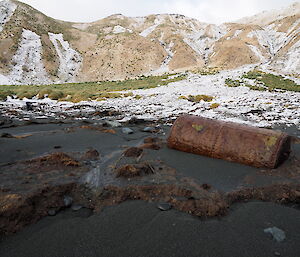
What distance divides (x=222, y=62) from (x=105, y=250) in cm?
6273

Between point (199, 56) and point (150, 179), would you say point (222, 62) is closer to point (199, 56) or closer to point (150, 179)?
point (199, 56)

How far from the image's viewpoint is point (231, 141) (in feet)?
12.6

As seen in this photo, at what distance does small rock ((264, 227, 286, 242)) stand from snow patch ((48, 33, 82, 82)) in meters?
56.3

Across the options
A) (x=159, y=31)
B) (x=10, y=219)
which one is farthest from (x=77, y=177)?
(x=159, y=31)

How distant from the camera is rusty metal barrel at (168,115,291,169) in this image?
3.50m

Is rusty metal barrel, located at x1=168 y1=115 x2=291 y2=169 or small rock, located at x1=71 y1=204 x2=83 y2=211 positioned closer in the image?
small rock, located at x1=71 y1=204 x2=83 y2=211

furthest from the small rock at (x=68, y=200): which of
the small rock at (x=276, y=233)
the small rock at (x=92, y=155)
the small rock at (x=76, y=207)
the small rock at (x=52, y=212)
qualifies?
the small rock at (x=276, y=233)

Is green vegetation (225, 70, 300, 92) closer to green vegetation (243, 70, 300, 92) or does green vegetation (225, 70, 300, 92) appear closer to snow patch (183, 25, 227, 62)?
green vegetation (243, 70, 300, 92)

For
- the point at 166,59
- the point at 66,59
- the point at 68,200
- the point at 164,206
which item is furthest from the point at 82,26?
the point at 164,206

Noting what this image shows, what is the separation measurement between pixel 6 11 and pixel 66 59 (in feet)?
84.6

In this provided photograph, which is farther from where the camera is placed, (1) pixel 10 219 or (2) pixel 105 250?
(1) pixel 10 219

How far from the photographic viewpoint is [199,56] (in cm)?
6856

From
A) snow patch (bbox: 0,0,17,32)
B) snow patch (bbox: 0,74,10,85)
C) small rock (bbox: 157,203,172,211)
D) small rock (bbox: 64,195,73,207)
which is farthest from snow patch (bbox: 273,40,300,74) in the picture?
snow patch (bbox: 0,0,17,32)

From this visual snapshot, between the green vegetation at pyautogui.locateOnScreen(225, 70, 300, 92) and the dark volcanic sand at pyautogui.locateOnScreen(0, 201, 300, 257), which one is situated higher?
the green vegetation at pyautogui.locateOnScreen(225, 70, 300, 92)
